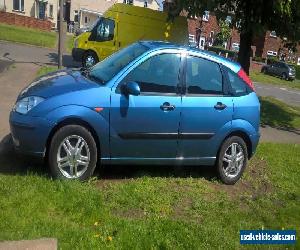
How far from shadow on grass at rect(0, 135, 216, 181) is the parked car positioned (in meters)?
38.4

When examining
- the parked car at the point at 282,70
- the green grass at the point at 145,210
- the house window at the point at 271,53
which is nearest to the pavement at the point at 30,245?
the green grass at the point at 145,210

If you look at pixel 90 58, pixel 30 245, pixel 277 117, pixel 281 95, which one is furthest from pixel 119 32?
pixel 30 245

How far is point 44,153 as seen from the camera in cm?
567

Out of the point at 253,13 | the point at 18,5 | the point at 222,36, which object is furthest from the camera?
the point at 222,36

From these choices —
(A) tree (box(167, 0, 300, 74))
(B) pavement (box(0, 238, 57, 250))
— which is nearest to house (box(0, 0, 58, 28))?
(A) tree (box(167, 0, 300, 74))

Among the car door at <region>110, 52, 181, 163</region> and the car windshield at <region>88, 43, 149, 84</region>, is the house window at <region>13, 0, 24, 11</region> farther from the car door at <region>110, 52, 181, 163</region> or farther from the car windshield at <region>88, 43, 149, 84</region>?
the car door at <region>110, 52, 181, 163</region>

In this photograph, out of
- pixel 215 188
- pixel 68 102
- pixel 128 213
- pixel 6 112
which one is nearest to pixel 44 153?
pixel 68 102

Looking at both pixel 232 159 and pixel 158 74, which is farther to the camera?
pixel 232 159

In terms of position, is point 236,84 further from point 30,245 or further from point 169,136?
point 30,245

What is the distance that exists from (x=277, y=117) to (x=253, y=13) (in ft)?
12.1

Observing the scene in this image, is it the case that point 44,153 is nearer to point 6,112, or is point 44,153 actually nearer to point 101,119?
point 101,119

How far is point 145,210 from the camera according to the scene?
5.46 metres

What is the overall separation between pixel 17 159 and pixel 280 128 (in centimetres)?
851

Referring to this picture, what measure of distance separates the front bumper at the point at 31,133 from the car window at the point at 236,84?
2.73 metres
